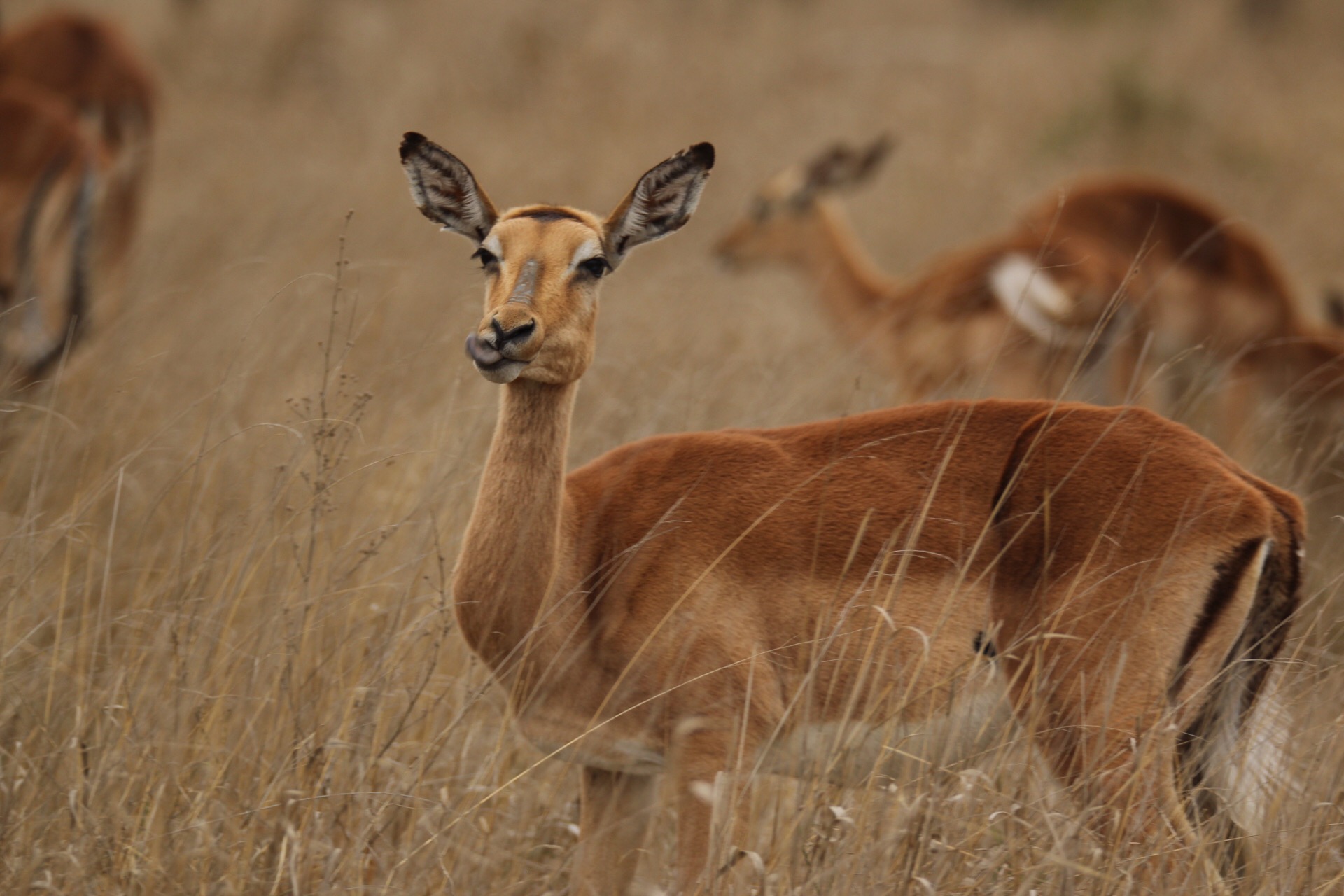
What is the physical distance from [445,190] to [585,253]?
0.46 meters

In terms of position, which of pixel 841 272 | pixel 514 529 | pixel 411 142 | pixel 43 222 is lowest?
pixel 514 529

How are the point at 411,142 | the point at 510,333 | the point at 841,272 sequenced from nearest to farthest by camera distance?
the point at 510,333 → the point at 411,142 → the point at 841,272

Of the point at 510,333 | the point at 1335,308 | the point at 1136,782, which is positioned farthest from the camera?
the point at 1335,308

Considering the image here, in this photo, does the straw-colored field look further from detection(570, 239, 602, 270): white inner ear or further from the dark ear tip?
detection(570, 239, 602, 270): white inner ear

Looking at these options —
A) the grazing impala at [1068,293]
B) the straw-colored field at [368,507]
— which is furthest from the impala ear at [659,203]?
the grazing impala at [1068,293]

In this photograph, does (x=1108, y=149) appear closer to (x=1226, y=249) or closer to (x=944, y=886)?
(x=1226, y=249)

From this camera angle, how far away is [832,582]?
3.21m

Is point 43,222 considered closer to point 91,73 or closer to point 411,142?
point 91,73

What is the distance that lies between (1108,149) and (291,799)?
40.7 ft

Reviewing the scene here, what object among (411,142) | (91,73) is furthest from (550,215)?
(91,73)

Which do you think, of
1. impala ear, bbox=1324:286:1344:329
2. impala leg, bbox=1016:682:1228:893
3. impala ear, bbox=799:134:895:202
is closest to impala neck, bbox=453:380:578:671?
impala leg, bbox=1016:682:1228:893

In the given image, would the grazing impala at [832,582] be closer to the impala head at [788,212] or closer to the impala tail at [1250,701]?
the impala tail at [1250,701]

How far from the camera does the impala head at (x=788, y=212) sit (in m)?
8.69

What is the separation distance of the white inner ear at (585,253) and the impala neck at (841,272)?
15.0 feet
